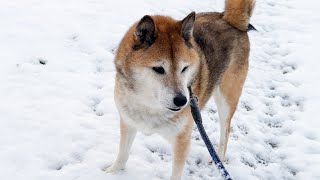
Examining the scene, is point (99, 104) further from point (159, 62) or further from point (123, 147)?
point (159, 62)

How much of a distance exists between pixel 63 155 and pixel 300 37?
504 cm

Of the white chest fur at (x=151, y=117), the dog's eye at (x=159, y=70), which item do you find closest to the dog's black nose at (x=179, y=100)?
the dog's eye at (x=159, y=70)

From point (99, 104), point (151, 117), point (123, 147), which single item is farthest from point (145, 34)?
point (99, 104)

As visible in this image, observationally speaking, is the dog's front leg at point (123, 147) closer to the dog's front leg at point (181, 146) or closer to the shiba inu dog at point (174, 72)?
the shiba inu dog at point (174, 72)

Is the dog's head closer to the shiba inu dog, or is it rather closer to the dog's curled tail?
the shiba inu dog

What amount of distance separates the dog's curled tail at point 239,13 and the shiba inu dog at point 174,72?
1cm

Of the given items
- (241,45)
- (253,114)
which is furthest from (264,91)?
(241,45)

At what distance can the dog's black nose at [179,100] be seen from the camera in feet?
9.18

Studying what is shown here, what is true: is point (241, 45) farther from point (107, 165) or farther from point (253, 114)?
point (107, 165)

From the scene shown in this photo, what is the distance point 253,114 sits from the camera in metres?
4.93

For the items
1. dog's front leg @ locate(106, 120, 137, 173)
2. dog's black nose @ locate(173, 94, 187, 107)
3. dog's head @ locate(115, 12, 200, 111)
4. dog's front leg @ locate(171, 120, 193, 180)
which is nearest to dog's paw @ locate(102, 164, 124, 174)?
dog's front leg @ locate(106, 120, 137, 173)

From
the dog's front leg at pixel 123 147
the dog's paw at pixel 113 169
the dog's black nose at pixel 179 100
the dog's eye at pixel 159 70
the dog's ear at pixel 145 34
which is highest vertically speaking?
the dog's ear at pixel 145 34

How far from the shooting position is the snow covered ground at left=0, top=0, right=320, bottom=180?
380 cm

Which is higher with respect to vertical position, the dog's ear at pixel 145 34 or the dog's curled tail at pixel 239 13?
the dog's ear at pixel 145 34
